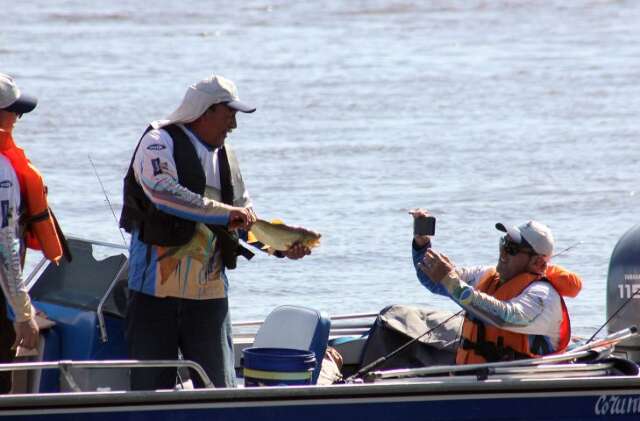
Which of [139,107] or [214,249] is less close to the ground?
[214,249]

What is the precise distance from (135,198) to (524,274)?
4.59ft

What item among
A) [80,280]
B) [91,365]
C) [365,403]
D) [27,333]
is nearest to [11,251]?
[27,333]

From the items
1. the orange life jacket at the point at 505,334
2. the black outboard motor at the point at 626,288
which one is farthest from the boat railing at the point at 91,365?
the black outboard motor at the point at 626,288

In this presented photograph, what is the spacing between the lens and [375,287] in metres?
9.94

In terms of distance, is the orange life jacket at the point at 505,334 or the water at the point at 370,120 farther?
the water at the point at 370,120

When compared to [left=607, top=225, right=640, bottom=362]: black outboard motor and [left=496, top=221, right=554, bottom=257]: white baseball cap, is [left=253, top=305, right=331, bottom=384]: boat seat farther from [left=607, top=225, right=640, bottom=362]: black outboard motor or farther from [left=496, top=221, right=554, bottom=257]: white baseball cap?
[left=607, top=225, right=640, bottom=362]: black outboard motor

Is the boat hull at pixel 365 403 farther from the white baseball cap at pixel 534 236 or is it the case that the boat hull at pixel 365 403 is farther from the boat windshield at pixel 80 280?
the boat windshield at pixel 80 280

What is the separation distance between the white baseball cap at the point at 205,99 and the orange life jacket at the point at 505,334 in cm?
113

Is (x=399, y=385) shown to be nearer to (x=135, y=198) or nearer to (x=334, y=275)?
(x=135, y=198)

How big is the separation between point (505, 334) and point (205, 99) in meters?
1.35

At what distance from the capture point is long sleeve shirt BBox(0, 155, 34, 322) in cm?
474

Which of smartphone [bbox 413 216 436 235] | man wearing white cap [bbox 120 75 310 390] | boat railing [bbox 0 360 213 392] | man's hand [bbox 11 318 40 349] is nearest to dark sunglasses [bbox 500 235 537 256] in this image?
smartphone [bbox 413 216 436 235]

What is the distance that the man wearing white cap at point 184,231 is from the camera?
4957mm

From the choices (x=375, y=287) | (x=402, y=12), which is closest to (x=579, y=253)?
(x=375, y=287)
